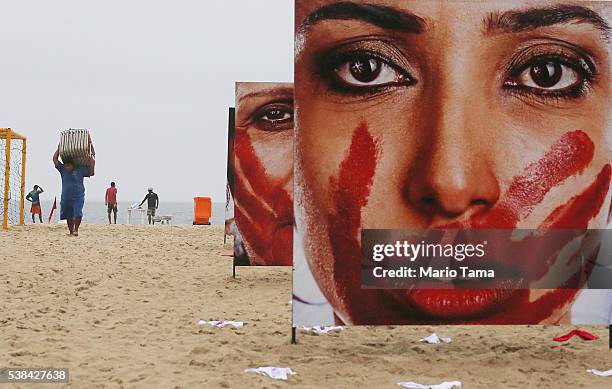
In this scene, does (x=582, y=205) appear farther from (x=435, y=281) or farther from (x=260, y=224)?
(x=260, y=224)

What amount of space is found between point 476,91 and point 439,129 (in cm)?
40

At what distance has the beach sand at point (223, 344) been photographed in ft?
13.5

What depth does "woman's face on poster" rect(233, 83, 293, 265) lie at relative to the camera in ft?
24.4

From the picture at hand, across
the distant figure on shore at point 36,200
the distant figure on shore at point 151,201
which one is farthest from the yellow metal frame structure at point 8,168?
the distant figure on shore at point 151,201

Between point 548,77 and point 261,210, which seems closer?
point 548,77

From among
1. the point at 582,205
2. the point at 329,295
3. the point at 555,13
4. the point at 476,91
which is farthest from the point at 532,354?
the point at 555,13

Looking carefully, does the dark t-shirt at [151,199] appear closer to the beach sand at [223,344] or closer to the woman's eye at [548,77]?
the beach sand at [223,344]

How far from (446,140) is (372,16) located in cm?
110

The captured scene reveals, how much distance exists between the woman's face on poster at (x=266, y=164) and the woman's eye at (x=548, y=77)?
3395mm

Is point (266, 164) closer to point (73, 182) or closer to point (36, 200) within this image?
point (73, 182)

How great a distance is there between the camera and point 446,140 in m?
4.41

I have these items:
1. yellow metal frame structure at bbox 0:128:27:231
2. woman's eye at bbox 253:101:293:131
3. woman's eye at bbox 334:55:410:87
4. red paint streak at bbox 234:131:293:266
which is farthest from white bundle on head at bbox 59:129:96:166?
woman's eye at bbox 334:55:410:87

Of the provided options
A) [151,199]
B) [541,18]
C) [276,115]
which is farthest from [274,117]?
[151,199]

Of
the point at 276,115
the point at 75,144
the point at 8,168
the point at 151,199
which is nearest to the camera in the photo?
the point at 276,115
